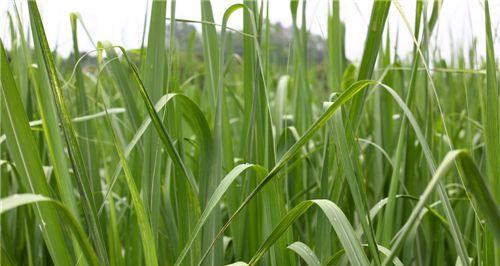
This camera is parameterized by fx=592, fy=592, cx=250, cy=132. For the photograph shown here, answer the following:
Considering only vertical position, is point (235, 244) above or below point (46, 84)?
below

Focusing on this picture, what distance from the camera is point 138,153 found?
841mm

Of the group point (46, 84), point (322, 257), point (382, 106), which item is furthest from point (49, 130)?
point (382, 106)

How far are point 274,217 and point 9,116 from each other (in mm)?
308

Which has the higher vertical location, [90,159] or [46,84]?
[46,84]

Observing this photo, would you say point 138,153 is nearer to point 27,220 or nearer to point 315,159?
point 27,220

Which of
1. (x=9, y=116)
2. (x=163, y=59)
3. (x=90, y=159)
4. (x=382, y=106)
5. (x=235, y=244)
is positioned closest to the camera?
(x=9, y=116)

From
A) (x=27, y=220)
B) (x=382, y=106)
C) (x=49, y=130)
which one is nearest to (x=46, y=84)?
(x=49, y=130)

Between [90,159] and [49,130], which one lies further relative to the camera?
[90,159]

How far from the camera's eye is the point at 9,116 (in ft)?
1.79

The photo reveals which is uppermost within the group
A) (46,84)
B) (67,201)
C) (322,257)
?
(46,84)

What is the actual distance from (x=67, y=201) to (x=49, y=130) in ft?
0.25

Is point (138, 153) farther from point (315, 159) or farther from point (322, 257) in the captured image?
point (315, 159)

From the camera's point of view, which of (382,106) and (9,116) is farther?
(382,106)

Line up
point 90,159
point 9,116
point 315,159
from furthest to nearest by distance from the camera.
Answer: point 315,159, point 90,159, point 9,116
